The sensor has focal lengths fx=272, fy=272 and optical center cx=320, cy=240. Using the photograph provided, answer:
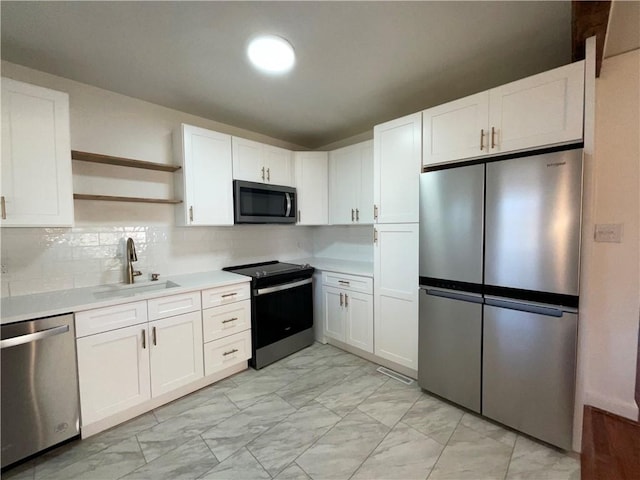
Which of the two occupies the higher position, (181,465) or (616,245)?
(616,245)

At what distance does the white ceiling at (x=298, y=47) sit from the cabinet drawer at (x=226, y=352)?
7.11 ft

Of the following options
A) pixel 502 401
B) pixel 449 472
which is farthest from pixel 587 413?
pixel 449 472

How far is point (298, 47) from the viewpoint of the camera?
1748 mm

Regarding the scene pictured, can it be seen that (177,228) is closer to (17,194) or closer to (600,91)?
(17,194)

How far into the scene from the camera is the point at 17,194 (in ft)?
5.52

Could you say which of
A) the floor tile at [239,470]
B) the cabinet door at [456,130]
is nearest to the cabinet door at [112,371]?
the floor tile at [239,470]

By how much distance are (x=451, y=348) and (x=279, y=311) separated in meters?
1.60

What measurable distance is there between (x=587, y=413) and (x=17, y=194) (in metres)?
4.09

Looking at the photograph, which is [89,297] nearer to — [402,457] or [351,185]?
[402,457]

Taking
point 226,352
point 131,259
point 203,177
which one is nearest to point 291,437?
point 226,352

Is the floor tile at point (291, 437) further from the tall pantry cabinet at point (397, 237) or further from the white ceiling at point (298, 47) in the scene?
the white ceiling at point (298, 47)

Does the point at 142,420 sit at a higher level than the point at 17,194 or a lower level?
lower

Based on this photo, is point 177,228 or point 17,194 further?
point 177,228

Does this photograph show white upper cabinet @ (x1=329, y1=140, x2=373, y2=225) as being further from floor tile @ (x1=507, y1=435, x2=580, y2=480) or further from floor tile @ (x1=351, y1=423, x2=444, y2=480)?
floor tile @ (x1=507, y1=435, x2=580, y2=480)
